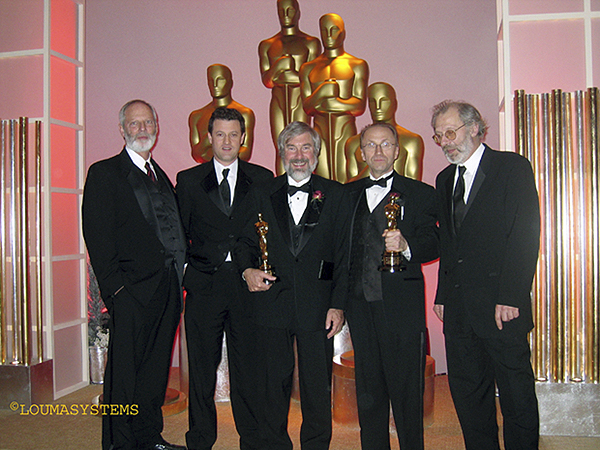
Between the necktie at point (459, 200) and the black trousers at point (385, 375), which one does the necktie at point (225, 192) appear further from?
the necktie at point (459, 200)

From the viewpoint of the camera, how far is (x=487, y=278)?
2684 mm

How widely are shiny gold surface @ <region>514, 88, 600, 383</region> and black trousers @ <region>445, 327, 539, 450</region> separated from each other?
108 centimetres

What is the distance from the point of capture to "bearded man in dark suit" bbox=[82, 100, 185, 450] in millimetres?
2973

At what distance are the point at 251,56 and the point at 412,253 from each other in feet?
11.4

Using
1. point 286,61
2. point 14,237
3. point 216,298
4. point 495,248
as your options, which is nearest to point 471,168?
point 495,248

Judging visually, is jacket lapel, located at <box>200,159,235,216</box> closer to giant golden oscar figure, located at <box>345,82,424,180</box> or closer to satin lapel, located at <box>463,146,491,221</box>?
satin lapel, located at <box>463,146,491,221</box>

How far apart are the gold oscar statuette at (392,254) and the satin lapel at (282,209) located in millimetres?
525

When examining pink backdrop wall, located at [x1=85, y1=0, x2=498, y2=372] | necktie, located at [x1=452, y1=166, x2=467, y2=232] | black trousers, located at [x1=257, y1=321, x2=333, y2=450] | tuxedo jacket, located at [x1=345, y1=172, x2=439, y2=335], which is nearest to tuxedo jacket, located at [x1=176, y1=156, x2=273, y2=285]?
black trousers, located at [x1=257, y1=321, x2=333, y2=450]

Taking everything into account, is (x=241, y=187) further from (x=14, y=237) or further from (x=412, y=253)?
(x=14, y=237)

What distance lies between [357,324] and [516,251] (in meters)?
0.91

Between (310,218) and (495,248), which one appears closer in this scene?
(495,248)

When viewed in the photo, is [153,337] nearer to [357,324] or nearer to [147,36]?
[357,324]

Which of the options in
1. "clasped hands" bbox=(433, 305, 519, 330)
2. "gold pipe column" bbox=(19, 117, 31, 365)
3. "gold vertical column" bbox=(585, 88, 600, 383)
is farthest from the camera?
"gold pipe column" bbox=(19, 117, 31, 365)

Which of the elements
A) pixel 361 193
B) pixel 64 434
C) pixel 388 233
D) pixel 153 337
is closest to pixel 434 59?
pixel 361 193
